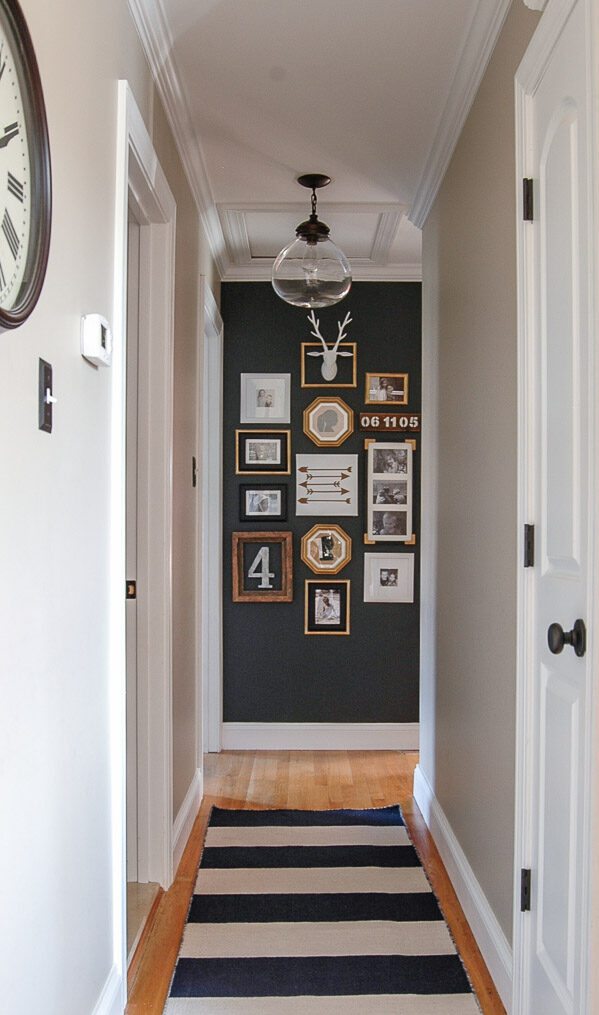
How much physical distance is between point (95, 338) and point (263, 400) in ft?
10.1

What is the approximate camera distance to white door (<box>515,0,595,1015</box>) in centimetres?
158

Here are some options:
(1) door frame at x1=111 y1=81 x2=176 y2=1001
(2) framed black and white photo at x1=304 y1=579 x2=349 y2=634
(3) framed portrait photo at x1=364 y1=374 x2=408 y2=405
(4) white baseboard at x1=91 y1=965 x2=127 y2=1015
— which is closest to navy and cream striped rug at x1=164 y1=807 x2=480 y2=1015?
(4) white baseboard at x1=91 y1=965 x2=127 y2=1015

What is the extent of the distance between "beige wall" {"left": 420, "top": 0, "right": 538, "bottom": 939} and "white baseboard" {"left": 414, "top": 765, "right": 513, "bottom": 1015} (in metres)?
0.05

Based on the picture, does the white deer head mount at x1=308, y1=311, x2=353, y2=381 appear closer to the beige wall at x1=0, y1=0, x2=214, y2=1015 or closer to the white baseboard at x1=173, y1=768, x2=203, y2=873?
the white baseboard at x1=173, y1=768, x2=203, y2=873

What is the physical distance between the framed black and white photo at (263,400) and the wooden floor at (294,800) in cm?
183

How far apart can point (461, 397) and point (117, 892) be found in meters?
1.83

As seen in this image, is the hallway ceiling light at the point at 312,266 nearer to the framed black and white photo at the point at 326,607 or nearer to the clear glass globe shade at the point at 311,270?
the clear glass globe shade at the point at 311,270

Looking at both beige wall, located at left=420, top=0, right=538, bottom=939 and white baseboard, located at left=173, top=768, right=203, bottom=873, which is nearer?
beige wall, located at left=420, top=0, right=538, bottom=939

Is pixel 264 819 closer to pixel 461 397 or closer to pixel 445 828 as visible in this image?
pixel 445 828

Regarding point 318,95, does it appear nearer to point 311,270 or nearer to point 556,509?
point 311,270

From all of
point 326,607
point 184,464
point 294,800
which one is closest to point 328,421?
point 326,607

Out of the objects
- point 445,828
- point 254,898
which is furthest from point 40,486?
point 445,828

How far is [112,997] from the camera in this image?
200 centimetres

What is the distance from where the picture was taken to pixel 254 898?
284 cm
